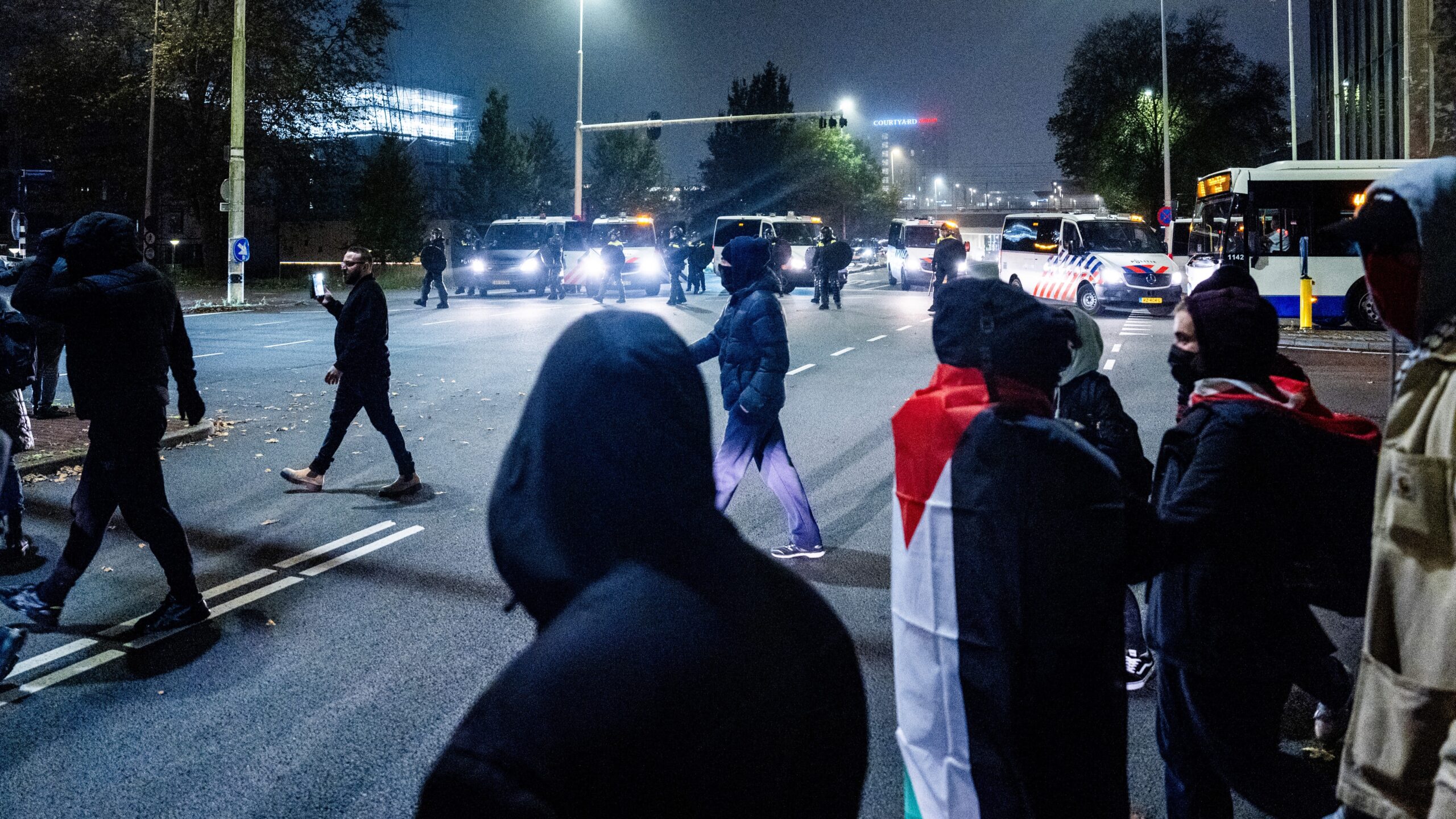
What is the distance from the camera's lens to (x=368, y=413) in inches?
336

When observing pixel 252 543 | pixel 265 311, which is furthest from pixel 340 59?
pixel 252 543

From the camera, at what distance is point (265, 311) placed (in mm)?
28594

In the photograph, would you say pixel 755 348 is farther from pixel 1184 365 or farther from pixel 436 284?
pixel 436 284

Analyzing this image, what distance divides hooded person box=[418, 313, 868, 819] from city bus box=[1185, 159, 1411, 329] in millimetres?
24242

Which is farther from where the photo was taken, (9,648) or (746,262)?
(746,262)

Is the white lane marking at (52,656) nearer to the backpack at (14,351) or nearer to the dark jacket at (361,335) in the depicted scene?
the backpack at (14,351)

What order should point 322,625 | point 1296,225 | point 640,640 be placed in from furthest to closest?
point 1296,225 < point 322,625 < point 640,640

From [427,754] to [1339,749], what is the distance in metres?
3.08

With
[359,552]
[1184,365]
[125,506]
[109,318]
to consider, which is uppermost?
[109,318]

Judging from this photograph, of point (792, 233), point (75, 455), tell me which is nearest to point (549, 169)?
point (792, 233)

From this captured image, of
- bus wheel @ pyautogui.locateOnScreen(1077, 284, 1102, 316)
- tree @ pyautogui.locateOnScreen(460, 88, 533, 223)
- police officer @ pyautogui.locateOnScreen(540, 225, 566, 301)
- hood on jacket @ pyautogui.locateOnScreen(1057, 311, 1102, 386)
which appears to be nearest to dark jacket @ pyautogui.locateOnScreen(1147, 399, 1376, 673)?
hood on jacket @ pyautogui.locateOnScreen(1057, 311, 1102, 386)

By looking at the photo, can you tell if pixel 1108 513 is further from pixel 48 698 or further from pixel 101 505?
pixel 101 505

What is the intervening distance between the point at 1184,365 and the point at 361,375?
20.4 feet

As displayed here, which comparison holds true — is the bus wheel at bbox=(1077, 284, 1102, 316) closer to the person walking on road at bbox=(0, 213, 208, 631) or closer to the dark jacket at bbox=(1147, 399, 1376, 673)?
the person walking on road at bbox=(0, 213, 208, 631)
